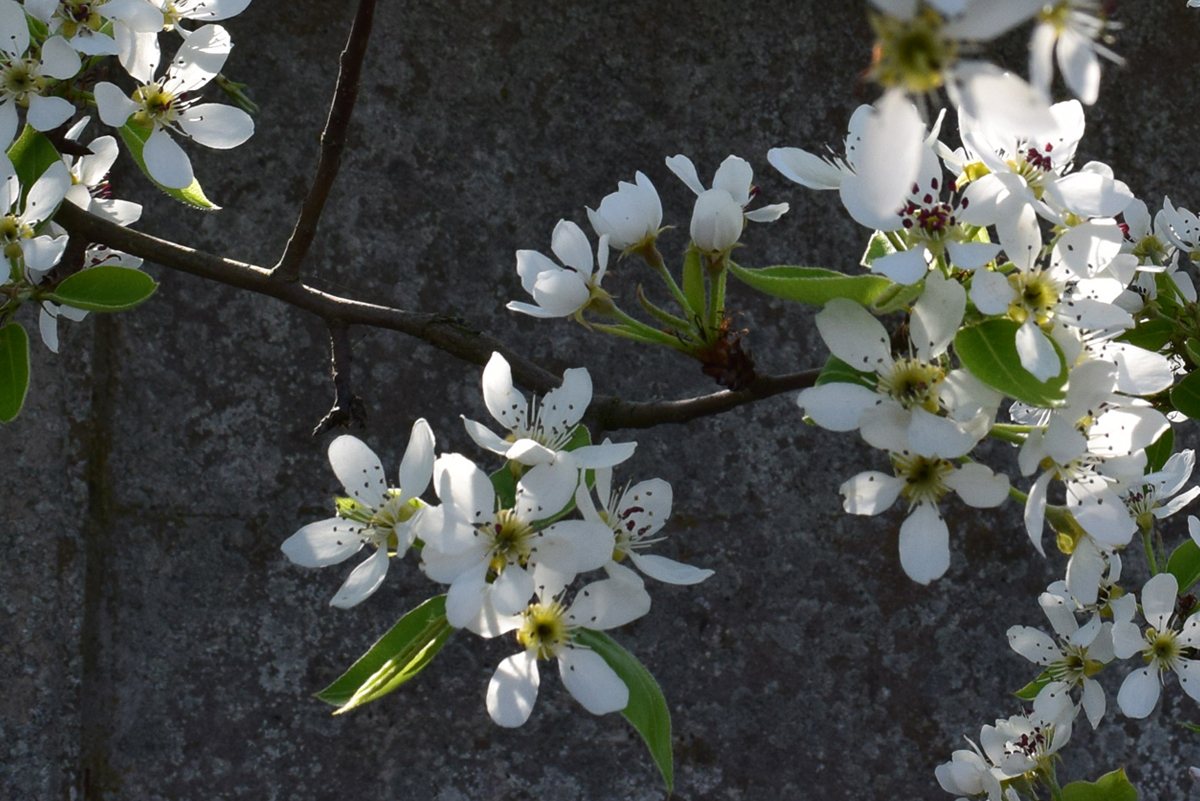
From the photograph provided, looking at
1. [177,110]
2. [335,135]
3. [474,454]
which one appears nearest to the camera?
[335,135]

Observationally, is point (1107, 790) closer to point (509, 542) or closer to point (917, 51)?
point (509, 542)

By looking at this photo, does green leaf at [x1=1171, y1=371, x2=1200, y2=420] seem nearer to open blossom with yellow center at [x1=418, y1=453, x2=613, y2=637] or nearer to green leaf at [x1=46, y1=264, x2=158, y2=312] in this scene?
open blossom with yellow center at [x1=418, y1=453, x2=613, y2=637]

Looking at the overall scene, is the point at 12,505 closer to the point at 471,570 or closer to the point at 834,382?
the point at 471,570

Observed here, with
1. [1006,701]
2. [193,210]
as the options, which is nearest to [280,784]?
[193,210]

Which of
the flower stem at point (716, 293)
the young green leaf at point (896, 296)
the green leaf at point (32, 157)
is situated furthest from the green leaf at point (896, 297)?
the green leaf at point (32, 157)

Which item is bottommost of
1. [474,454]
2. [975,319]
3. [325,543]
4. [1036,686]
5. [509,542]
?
[474,454]

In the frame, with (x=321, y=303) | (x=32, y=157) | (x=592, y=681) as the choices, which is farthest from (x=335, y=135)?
(x=592, y=681)

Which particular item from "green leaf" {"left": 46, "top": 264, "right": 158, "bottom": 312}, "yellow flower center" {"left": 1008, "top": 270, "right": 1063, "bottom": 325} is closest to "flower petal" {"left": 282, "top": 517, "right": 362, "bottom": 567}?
"green leaf" {"left": 46, "top": 264, "right": 158, "bottom": 312}
